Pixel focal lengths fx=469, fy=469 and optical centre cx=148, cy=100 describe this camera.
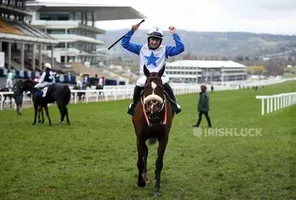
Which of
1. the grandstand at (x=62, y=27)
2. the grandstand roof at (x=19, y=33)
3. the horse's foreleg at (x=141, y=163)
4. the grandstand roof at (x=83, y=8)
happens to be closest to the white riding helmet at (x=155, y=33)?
the horse's foreleg at (x=141, y=163)

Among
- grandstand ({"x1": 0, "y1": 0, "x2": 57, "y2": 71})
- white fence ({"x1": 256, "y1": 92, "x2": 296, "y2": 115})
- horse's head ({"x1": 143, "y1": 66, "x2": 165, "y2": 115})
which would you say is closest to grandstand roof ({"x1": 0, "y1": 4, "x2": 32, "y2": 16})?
grandstand ({"x1": 0, "y1": 0, "x2": 57, "y2": 71})

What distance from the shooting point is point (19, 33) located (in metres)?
50.5

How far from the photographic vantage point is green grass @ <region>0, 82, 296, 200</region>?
6961mm

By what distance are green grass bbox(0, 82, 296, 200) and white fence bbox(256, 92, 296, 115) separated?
24.2 feet

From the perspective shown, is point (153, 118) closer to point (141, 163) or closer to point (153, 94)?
point (153, 94)

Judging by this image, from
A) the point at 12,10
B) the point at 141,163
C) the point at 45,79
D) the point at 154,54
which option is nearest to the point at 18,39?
the point at 12,10

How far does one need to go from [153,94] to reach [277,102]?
19919mm

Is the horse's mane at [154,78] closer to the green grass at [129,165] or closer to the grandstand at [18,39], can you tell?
the green grass at [129,165]

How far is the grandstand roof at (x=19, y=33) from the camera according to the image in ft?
154

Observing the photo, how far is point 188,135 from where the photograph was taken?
1456 centimetres

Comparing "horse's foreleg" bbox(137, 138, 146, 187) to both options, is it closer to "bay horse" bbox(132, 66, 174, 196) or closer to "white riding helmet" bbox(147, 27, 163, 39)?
"bay horse" bbox(132, 66, 174, 196)

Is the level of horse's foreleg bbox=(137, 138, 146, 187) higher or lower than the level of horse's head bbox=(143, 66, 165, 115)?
lower

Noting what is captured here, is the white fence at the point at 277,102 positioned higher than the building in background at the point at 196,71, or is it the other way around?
the building in background at the point at 196,71

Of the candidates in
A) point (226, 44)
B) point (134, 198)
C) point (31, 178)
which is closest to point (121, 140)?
point (31, 178)
